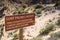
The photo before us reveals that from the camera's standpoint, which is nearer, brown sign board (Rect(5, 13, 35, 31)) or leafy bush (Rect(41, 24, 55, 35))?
brown sign board (Rect(5, 13, 35, 31))

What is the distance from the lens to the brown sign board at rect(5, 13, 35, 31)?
845cm

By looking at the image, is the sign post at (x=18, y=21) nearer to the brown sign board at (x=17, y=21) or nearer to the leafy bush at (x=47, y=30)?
the brown sign board at (x=17, y=21)

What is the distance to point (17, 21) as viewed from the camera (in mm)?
8781

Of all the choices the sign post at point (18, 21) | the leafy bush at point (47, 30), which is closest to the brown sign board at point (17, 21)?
the sign post at point (18, 21)

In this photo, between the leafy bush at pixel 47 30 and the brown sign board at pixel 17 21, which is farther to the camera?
the leafy bush at pixel 47 30

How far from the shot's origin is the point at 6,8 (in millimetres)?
33781

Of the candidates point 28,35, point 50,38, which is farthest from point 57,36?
point 28,35

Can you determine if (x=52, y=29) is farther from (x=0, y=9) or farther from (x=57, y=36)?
(x=0, y=9)

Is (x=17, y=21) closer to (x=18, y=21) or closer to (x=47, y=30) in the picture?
(x=18, y=21)

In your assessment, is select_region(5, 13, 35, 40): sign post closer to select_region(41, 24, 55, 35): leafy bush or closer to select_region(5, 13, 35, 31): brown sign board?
select_region(5, 13, 35, 31): brown sign board

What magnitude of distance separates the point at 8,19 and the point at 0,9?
26.2 meters

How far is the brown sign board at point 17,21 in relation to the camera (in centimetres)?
845

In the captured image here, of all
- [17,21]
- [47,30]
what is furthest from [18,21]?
[47,30]

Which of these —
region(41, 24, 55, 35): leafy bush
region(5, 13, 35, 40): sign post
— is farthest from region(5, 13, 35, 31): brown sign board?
region(41, 24, 55, 35): leafy bush
